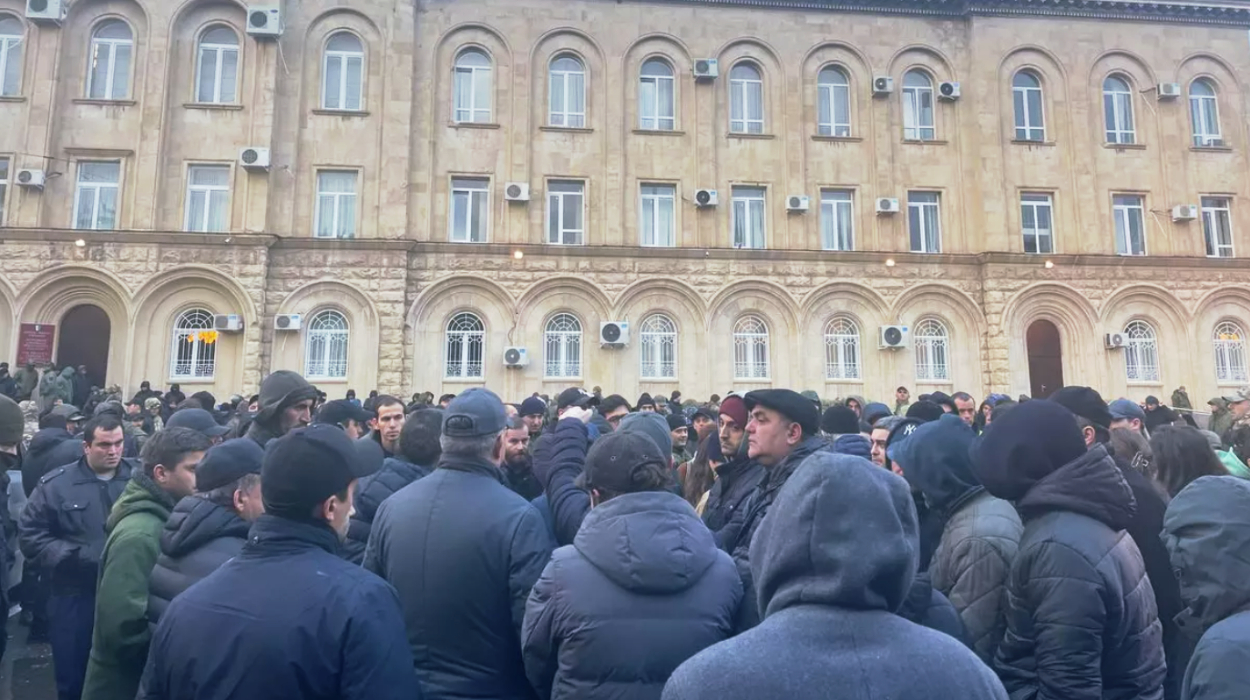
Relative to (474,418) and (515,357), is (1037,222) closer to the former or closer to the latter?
(515,357)

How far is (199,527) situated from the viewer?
10.5 feet

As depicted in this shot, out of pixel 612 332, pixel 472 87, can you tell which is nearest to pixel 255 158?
pixel 472 87

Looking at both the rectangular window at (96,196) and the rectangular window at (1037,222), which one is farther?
the rectangular window at (1037,222)

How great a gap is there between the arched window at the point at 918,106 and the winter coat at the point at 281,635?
22.6m

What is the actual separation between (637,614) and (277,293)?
18.9m

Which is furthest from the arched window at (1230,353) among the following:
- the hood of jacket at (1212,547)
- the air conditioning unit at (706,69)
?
the hood of jacket at (1212,547)

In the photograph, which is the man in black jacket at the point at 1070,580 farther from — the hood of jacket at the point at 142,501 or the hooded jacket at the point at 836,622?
the hood of jacket at the point at 142,501

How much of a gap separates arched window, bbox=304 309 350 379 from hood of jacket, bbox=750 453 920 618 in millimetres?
18935

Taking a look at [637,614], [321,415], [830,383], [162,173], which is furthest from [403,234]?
[637,614]

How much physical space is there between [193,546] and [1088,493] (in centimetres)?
364

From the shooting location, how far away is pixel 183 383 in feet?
60.3

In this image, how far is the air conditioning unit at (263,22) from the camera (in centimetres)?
1920

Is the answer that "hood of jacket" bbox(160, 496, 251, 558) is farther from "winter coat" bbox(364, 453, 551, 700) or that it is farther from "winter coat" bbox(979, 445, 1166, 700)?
"winter coat" bbox(979, 445, 1166, 700)

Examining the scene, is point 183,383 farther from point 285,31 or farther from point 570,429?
point 570,429
